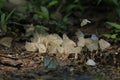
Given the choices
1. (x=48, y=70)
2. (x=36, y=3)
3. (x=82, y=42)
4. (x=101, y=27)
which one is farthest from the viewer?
(x=36, y=3)

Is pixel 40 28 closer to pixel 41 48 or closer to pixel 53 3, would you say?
pixel 41 48

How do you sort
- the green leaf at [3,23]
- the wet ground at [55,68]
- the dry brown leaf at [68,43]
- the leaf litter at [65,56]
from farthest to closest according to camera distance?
1. the green leaf at [3,23]
2. the dry brown leaf at [68,43]
3. the leaf litter at [65,56]
4. the wet ground at [55,68]

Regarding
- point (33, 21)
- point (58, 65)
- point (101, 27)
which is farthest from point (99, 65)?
point (33, 21)

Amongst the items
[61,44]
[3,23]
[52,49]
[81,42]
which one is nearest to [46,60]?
[52,49]

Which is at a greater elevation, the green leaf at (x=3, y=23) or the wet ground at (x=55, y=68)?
the green leaf at (x=3, y=23)

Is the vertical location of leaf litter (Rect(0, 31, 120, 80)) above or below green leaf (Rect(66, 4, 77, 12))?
below

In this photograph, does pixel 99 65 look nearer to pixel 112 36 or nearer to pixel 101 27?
pixel 112 36

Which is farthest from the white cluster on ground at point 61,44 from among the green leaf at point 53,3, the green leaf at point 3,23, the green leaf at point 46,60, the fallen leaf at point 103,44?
the green leaf at point 53,3

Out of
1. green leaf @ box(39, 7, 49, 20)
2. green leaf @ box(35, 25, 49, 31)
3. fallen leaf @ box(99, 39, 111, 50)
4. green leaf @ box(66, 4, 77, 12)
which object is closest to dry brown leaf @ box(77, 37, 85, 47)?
fallen leaf @ box(99, 39, 111, 50)

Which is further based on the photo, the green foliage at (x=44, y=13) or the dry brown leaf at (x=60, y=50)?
the green foliage at (x=44, y=13)

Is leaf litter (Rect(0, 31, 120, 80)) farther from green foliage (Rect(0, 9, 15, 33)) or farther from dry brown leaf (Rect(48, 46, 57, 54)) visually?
green foliage (Rect(0, 9, 15, 33))

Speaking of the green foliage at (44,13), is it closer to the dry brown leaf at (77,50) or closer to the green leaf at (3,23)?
the green leaf at (3,23)
